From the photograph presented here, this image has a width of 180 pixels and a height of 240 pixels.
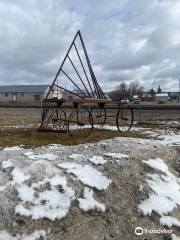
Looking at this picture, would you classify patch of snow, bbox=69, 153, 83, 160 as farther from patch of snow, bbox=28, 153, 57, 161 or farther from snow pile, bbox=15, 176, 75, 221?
snow pile, bbox=15, 176, 75, 221

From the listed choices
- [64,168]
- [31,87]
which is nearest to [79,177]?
[64,168]

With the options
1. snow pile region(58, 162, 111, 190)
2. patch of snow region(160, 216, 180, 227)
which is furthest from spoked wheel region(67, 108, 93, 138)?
patch of snow region(160, 216, 180, 227)

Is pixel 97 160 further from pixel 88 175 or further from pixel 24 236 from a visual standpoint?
pixel 24 236

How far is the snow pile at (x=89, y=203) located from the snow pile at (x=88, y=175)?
0.72ft

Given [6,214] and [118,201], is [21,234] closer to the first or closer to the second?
[6,214]

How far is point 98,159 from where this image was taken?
5523 mm

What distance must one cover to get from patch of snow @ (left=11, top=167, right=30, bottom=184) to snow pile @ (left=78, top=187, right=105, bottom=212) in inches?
29.7

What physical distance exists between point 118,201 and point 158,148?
1.96 meters

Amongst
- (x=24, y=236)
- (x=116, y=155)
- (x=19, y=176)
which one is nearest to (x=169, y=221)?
(x=116, y=155)

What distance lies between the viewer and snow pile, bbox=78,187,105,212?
441cm

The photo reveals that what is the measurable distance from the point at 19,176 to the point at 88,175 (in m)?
0.90

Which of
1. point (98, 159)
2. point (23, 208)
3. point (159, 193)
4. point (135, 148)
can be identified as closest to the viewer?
point (23, 208)

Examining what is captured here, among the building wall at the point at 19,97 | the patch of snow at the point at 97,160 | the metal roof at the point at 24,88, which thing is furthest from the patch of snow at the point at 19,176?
the metal roof at the point at 24,88

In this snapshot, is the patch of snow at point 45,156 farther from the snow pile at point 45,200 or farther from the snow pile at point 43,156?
the snow pile at point 45,200
